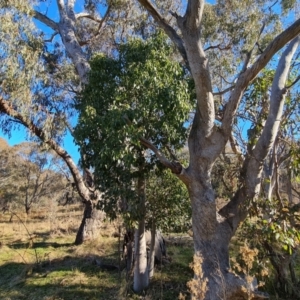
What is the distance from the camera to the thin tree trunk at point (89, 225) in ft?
33.1

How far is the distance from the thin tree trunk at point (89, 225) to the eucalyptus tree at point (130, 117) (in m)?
5.21

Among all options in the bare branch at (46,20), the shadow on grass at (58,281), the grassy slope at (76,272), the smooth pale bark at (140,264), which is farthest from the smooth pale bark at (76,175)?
the bare branch at (46,20)

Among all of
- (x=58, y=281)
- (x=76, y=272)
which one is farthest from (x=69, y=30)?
(x=58, y=281)

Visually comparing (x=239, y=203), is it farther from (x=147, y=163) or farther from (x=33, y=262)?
(x=33, y=262)

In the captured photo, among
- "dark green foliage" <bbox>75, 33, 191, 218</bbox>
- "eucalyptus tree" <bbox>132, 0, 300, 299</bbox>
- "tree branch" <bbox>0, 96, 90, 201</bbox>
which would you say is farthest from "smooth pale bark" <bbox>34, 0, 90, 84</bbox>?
"eucalyptus tree" <bbox>132, 0, 300, 299</bbox>

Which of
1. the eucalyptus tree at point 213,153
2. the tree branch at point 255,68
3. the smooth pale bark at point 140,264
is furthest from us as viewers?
the smooth pale bark at point 140,264

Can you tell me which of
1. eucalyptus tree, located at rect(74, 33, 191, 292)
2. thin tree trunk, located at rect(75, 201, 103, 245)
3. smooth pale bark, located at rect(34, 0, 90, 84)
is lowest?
thin tree trunk, located at rect(75, 201, 103, 245)

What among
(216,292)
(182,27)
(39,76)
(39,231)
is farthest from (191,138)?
(39,231)

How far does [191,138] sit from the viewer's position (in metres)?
Answer: 4.97

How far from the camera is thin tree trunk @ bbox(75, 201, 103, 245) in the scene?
10094 mm

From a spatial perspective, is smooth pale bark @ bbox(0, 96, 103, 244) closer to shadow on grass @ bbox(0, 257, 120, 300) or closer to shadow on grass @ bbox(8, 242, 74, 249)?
shadow on grass @ bbox(8, 242, 74, 249)

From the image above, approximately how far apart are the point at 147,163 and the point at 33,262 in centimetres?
477

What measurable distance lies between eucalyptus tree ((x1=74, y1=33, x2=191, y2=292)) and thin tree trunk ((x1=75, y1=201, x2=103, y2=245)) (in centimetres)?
521

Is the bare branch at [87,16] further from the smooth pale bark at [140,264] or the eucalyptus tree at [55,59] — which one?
the smooth pale bark at [140,264]
